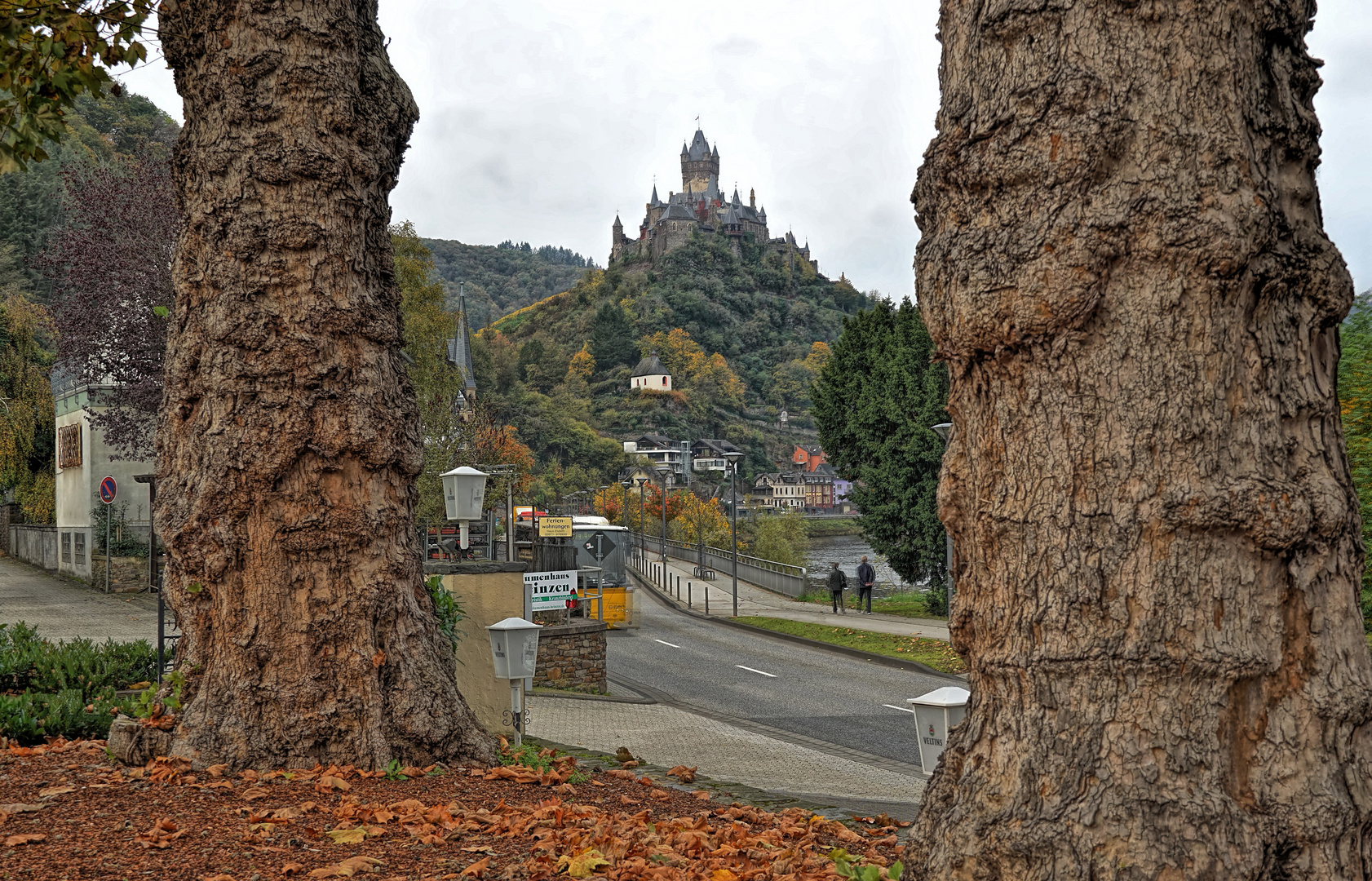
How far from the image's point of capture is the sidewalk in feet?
84.1

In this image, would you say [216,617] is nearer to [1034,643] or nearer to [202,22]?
[202,22]

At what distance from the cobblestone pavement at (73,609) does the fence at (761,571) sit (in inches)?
695

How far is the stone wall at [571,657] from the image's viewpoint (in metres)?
16.7

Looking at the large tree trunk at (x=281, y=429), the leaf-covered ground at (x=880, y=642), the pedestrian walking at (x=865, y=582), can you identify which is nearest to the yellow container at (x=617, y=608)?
the leaf-covered ground at (x=880, y=642)

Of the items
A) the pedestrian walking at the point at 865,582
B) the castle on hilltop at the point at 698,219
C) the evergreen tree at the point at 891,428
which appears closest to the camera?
the evergreen tree at the point at 891,428

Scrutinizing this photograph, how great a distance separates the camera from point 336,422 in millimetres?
4922

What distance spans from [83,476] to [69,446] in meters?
1.81

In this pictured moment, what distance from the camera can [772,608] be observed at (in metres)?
33.6

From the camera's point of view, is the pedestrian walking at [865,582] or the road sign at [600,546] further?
the road sign at [600,546]

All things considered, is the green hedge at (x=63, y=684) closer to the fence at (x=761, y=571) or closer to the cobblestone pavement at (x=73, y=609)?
the cobblestone pavement at (x=73, y=609)

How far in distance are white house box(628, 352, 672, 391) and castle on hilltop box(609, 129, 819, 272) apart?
99.4ft

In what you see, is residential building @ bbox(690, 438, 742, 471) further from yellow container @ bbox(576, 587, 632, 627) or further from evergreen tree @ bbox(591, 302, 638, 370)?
yellow container @ bbox(576, 587, 632, 627)

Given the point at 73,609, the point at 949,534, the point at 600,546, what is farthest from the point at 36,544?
the point at 949,534

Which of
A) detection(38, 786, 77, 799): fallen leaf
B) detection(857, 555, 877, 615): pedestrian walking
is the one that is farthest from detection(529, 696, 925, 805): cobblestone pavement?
detection(857, 555, 877, 615): pedestrian walking
